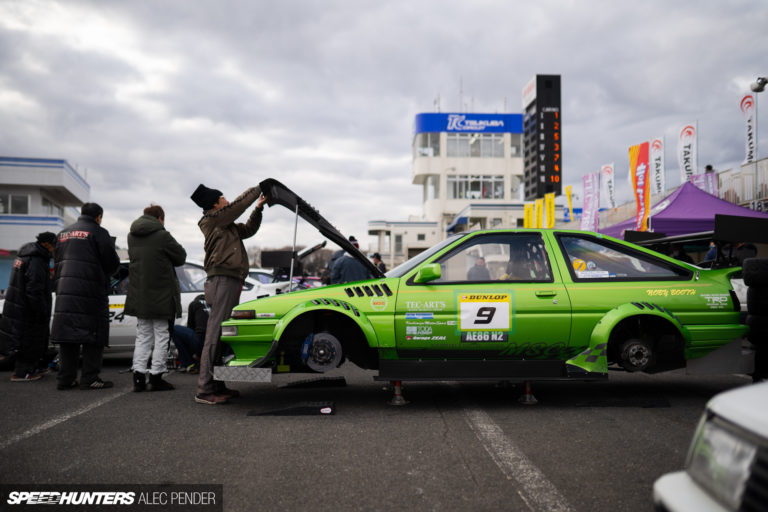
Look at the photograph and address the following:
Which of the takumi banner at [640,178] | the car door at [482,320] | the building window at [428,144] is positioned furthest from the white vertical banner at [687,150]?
the building window at [428,144]

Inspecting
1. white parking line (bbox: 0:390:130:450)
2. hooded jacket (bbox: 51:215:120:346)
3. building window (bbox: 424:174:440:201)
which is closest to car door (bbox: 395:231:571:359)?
white parking line (bbox: 0:390:130:450)

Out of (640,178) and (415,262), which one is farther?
(640,178)

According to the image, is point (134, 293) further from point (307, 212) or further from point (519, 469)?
point (519, 469)

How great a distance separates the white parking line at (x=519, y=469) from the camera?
2512 millimetres

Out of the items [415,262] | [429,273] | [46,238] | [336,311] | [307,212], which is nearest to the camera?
[429,273]

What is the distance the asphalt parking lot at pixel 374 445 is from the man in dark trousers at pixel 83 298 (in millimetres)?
313

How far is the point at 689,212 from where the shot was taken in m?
12.0

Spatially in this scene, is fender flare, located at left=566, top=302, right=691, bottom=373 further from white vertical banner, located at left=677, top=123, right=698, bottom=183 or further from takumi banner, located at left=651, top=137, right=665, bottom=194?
takumi banner, located at left=651, top=137, right=665, bottom=194

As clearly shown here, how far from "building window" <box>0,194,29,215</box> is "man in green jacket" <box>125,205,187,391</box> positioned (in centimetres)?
3394

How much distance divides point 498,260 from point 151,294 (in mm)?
3380

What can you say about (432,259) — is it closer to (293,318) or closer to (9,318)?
(293,318)

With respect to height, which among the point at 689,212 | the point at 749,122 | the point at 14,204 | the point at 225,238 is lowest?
the point at 225,238

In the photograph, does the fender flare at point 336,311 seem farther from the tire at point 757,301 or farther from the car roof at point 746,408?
the tire at point 757,301

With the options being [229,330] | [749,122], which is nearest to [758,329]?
[229,330]
